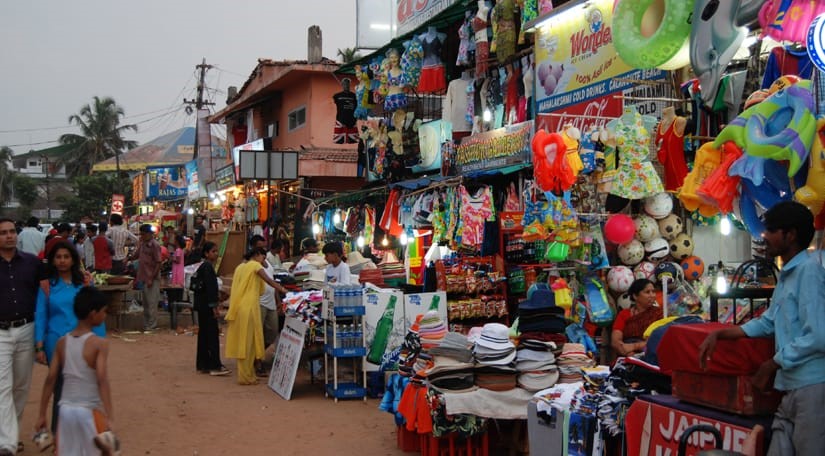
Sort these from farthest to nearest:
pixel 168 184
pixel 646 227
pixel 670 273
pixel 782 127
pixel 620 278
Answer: pixel 168 184 < pixel 620 278 < pixel 646 227 < pixel 670 273 < pixel 782 127

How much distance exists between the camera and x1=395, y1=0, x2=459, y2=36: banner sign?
17219 mm

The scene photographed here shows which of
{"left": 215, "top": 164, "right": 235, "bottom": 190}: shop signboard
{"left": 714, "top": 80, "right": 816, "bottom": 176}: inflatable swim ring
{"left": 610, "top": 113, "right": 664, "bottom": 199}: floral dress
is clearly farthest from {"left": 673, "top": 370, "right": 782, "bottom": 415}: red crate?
{"left": 215, "top": 164, "right": 235, "bottom": 190}: shop signboard

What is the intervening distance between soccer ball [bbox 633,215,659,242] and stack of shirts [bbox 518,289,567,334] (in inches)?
108

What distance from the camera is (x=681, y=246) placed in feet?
32.2

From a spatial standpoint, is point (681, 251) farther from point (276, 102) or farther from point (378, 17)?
point (276, 102)

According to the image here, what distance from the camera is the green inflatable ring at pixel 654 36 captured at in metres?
8.20

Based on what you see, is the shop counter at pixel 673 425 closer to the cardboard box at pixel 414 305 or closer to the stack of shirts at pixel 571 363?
the stack of shirts at pixel 571 363

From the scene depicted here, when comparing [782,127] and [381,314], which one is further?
[381,314]

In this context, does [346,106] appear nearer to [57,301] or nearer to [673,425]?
[57,301]

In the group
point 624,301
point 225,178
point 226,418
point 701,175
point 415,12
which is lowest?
point 226,418

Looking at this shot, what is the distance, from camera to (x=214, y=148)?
38.1m

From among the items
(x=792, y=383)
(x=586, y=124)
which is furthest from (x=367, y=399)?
(x=792, y=383)

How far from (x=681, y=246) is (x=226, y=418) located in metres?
5.84

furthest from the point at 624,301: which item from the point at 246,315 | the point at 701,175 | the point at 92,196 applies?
the point at 92,196
